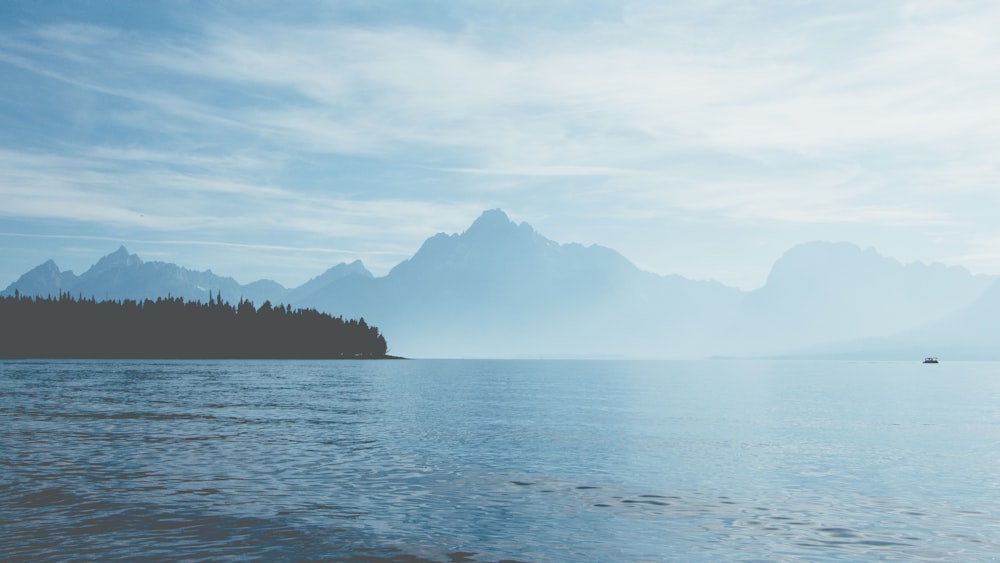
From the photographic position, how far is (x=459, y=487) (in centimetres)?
3497

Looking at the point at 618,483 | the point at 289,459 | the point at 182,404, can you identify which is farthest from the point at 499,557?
the point at 182,404

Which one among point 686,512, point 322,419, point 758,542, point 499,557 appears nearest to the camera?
point 499,557

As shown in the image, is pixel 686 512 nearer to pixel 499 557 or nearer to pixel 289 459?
pixel 499 557

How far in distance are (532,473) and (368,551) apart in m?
17.0

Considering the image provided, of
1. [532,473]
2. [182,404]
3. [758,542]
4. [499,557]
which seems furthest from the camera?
[182,404]

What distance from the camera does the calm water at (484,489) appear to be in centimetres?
2470

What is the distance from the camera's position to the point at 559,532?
26.6m

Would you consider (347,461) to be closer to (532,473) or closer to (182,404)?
(532,473)

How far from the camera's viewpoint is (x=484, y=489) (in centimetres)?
3469

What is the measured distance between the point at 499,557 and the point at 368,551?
4114mm

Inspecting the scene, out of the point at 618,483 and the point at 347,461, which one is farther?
the point at 347,461

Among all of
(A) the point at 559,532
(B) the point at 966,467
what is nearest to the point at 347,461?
(A) the point at 559,532

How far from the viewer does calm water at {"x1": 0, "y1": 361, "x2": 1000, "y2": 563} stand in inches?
973

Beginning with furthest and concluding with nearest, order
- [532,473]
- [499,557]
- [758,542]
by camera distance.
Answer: [532,473] < [758,542] < [499,557]
